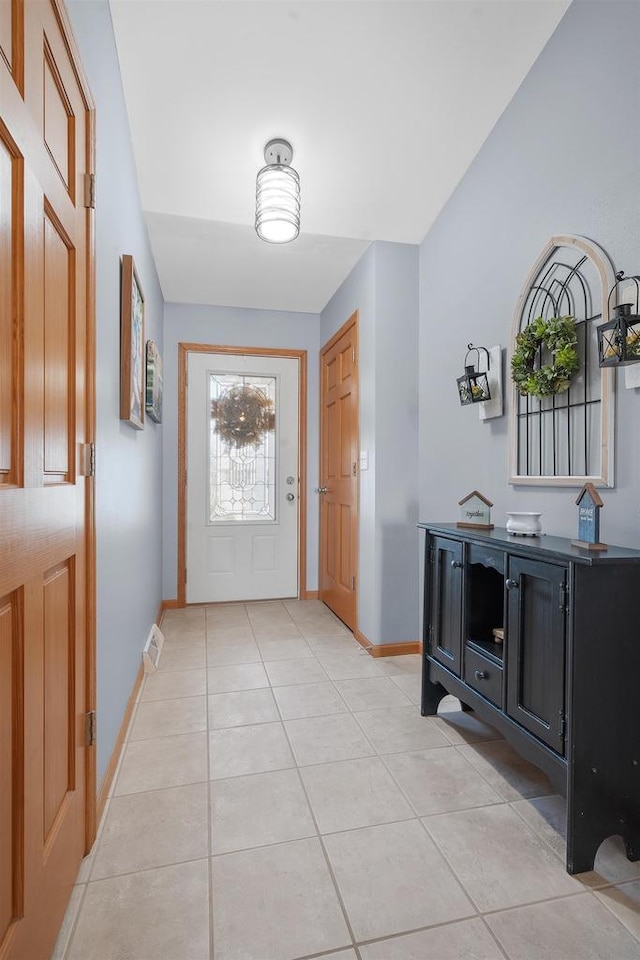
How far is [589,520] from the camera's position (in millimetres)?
1540

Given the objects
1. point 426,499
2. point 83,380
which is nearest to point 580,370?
point 426,499

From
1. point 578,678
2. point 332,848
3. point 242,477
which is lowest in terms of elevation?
point 332,848

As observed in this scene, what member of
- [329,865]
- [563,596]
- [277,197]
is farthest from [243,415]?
[329,865]

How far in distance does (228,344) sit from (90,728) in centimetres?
338

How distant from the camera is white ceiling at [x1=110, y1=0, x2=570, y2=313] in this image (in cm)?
190

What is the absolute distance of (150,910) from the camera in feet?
4.16

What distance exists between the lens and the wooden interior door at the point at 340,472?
3490 millimetres

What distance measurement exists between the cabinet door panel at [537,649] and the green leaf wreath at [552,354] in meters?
0.68

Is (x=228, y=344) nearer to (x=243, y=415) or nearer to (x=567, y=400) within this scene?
(x=243, y=415)

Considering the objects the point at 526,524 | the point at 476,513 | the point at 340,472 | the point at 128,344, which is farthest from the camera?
the point at 340,472

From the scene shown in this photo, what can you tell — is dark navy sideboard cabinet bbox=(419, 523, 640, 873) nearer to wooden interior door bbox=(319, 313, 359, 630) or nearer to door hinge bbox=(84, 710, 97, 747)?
door hinge bbox=(84, 710, 97, 747)

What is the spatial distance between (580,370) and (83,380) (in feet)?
5.34

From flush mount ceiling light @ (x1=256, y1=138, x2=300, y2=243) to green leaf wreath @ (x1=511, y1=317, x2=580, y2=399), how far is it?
125cm

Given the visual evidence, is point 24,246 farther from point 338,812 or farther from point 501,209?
point 501,209
